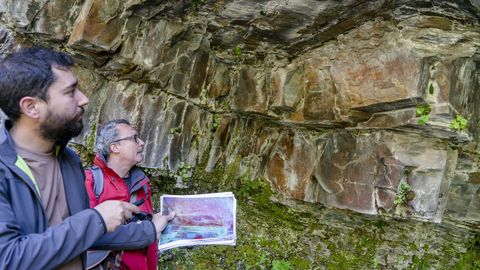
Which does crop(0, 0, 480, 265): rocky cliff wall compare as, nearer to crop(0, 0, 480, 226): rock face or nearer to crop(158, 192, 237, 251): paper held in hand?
crop(0, 0, 480, 226): rock face

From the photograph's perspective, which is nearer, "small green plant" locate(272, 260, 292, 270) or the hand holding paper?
the hand holding paper

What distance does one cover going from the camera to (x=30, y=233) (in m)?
2.10

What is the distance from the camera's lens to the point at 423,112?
4.15 metres

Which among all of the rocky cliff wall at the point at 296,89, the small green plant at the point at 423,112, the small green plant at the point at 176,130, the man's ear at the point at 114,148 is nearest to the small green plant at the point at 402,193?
the rocky cliff wall at the point at 296,89

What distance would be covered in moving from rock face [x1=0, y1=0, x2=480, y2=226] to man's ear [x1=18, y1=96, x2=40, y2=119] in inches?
101

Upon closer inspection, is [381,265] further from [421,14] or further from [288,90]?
[421,14]

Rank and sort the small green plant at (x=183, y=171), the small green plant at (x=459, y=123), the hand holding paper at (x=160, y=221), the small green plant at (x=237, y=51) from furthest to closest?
the small green plant at (x=183, y=171)
the small green plant at (x=237, y=51)
the small green plant at (x=459, y=123)
the hand holding paper at (x=160, y=221)

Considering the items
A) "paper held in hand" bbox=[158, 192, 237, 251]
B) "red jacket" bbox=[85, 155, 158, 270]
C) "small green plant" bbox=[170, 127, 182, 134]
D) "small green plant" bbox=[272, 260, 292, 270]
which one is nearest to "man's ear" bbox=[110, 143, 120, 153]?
"red jacket" bbox=[85, 155, 158, 270]

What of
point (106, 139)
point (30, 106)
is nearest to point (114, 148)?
point (106, 139)

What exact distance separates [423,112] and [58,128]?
3.45 metres

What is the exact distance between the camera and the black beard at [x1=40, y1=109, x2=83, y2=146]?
2312 mm

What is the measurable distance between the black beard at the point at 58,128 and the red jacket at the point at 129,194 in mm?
1364

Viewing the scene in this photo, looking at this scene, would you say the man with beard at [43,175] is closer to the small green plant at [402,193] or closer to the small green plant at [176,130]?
the small green plant at [176,130]

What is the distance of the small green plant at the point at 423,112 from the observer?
4.12 meters
